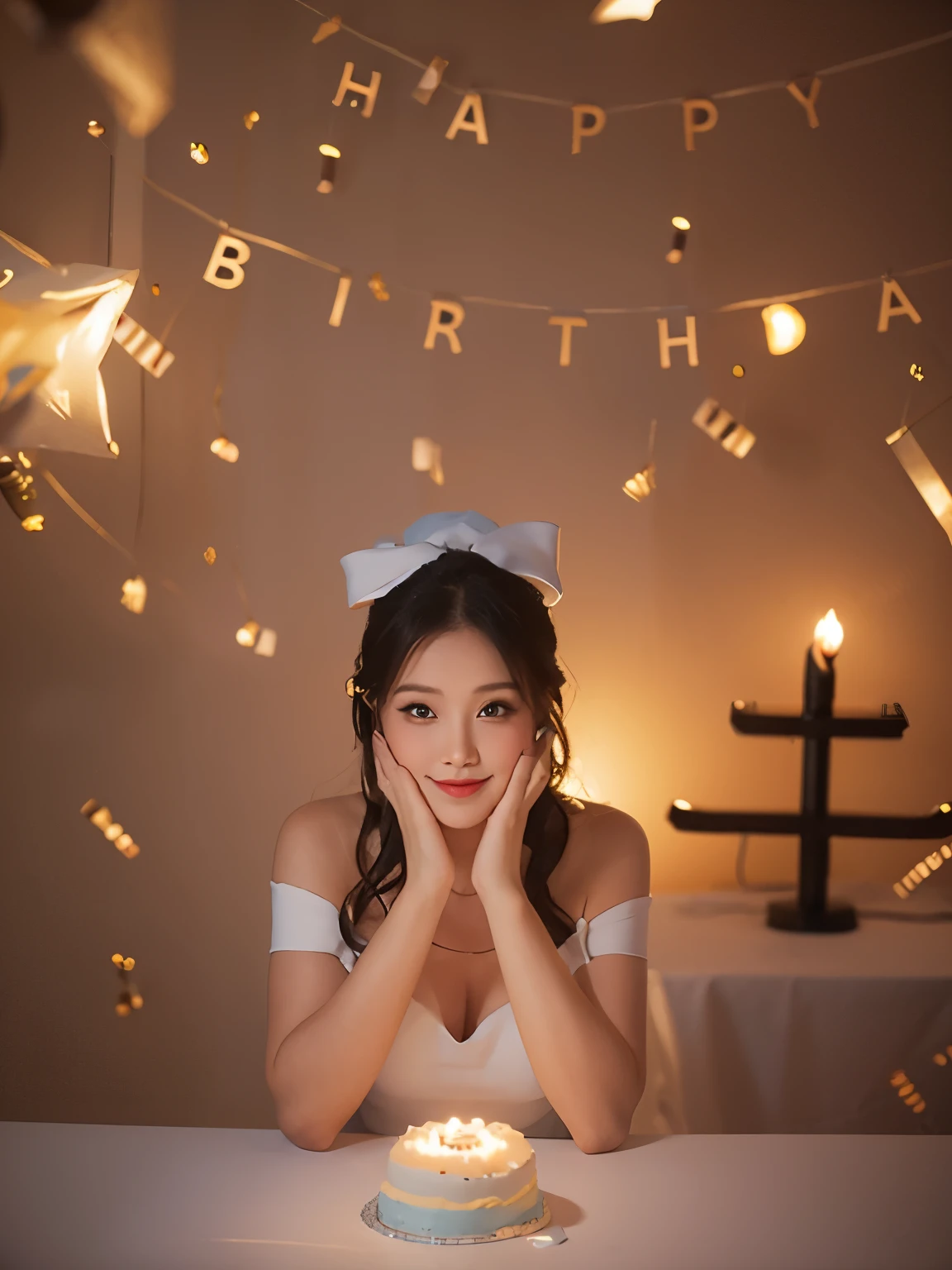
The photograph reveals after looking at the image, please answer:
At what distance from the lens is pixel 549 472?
2.29m

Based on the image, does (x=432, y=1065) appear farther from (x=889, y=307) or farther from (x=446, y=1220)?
(x=889, y=307)

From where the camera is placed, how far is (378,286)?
85.8 inches

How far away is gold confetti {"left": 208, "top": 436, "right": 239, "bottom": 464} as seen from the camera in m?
2.12

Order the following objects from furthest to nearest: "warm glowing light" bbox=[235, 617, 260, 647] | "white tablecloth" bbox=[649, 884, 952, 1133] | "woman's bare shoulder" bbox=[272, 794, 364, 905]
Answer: "warm glowing light" bbox=[235, 617, 260, 647] < "white tablecloth" bbox=[649, 884, 952, 1133] < "woman's bare shoulder" bbox=[272, 794, 364, 905]

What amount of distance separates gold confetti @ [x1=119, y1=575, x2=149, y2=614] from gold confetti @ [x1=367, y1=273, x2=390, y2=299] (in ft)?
2.37

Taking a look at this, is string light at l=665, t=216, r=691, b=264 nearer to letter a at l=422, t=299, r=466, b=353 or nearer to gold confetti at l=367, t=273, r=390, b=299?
letter a at l=422, t=299, r=466, b=353

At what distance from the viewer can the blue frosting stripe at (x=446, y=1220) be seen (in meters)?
0.95

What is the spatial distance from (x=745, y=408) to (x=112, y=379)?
125cm

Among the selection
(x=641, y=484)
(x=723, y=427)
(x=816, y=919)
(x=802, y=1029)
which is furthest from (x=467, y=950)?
(x=723, y=427)

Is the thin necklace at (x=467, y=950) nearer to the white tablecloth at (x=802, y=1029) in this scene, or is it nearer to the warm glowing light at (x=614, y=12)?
the white tablecloth at (x=802, y=1029)

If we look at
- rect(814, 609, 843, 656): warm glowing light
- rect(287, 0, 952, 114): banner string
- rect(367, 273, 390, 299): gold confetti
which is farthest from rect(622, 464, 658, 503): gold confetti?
rect(287, 0, 952, 114): banner string

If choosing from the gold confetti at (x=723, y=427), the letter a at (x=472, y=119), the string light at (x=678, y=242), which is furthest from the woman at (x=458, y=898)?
the letter a at (x=472, y=119)

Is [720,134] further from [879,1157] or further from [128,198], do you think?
[879,1157]

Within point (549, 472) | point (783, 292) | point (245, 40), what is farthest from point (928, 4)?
point (245, 40)
